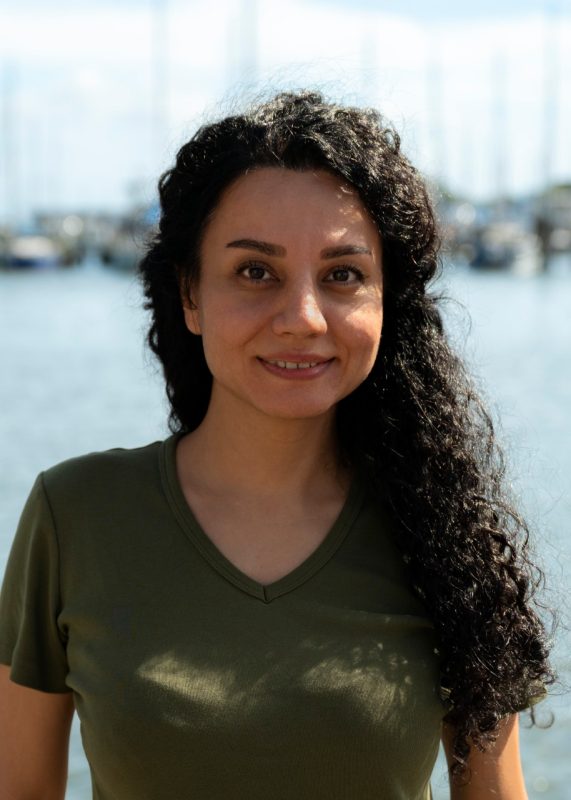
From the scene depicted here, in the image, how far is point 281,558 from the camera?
211 centimetres

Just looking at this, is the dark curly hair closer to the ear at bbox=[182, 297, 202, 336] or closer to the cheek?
the ear at bbox=[182, 297, 202, 336]

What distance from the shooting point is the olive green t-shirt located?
6.43ft

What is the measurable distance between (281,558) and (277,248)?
494 mm

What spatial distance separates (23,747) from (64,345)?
18.5m

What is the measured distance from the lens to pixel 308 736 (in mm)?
1958

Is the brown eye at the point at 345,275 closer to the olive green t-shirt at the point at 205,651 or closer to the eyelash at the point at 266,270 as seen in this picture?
the eyelash at the point at 266,270

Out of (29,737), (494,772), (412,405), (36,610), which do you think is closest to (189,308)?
(412,405)

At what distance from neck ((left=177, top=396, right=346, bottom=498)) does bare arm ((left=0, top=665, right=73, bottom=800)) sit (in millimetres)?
426

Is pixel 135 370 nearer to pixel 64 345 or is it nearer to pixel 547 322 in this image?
pixel 64 345

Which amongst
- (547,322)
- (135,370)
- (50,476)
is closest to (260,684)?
(50,476)

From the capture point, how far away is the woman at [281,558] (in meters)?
1.98

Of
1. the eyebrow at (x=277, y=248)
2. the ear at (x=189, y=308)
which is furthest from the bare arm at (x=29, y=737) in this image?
the eyebrow at (x=277, y=248)

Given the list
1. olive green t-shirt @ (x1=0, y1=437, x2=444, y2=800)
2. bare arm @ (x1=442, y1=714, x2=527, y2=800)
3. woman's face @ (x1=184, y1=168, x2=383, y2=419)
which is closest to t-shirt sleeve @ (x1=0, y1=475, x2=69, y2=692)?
olive green t-shirt @ (x1=0, y1=437, x2=444, y2=800)

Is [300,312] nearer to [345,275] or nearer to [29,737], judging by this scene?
[345,275]
